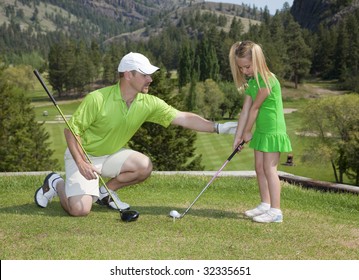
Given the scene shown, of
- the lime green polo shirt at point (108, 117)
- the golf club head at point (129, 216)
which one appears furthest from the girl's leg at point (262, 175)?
the golf club head at point (129, 216)

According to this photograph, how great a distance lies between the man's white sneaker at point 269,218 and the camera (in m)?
6.41

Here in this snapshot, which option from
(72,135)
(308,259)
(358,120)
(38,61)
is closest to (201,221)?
(308,259)

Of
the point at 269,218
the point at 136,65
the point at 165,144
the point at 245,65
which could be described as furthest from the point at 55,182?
the point at 165,144

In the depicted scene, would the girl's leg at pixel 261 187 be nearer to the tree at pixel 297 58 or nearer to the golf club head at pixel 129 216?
the golf club head at pixel 129 216

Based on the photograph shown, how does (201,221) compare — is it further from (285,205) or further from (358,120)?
(358,120)

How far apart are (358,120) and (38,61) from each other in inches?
6467

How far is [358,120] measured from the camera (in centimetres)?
4581

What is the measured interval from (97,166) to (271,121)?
281cm

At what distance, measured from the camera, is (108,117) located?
21.8 feet

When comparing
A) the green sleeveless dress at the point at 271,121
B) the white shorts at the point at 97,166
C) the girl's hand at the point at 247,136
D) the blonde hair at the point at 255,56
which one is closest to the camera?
the blonde hair at the point at 255,56

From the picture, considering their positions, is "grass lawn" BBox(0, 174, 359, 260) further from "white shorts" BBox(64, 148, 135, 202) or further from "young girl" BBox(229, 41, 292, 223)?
"young girl" BBox(229, 41, 292, 223)

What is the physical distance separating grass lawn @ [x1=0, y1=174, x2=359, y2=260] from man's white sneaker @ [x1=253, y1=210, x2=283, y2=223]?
0.36ft

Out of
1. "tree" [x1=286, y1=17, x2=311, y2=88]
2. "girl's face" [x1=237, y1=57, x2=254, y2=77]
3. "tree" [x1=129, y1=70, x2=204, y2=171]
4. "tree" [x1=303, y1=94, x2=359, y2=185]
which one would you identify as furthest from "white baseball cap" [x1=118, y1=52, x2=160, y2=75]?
"tree" [x1=286, y1=17, x2=311, y2=88]

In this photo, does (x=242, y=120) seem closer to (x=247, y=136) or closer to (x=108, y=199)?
(x=247, y=136)
